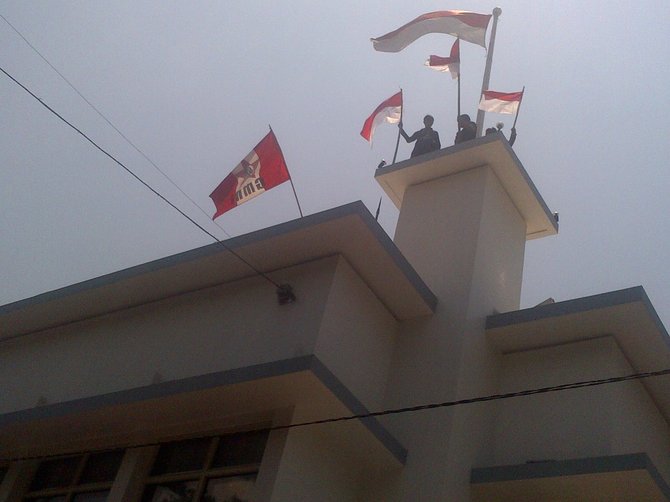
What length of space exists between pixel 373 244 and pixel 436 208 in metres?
2.86

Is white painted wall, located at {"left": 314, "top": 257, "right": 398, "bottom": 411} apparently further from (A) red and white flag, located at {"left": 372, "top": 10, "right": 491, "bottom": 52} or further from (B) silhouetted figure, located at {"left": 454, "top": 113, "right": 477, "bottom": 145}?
(A) red and white flag, located at {"left": 372, "top": 10, "right": 491, "bottom": 52}

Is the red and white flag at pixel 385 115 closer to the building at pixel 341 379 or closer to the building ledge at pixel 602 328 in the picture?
the building at pixel 341 379

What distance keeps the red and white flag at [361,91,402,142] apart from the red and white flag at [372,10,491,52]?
1.19 metres

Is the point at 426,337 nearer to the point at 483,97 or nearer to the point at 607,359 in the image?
the point at 607,359

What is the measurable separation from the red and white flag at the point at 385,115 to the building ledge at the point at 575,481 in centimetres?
651

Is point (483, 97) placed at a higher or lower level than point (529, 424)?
higher

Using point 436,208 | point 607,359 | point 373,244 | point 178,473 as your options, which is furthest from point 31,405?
point 607,359

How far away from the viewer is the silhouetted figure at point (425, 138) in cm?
1345

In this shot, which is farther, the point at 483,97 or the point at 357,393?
the point at 483,97

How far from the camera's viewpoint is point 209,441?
31.4ft

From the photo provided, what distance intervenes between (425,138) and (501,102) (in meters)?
1.42

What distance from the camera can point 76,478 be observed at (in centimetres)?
1052

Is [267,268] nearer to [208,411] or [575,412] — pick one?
[208,411]

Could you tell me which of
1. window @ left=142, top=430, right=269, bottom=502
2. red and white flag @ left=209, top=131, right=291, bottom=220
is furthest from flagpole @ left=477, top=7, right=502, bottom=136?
window @ left=142, top=430, right=269, bottom=502
